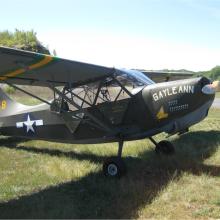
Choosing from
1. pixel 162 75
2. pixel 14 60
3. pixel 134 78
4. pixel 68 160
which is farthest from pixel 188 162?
pixel 162 75

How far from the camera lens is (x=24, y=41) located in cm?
4831

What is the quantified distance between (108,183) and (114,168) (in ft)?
1.57

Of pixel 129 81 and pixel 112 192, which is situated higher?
pixel 129 81

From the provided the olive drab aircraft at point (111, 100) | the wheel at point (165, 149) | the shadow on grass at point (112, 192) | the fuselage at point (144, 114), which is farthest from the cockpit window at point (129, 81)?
the wheel at point (165, 149)

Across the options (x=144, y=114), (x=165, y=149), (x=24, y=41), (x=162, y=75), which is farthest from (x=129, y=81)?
(x=24, y=41)

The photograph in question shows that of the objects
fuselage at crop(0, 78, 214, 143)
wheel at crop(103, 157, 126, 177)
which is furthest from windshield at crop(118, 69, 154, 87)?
wheel at crop(103, 157, 126, 177)

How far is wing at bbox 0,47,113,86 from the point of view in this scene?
650cm

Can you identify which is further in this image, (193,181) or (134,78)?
(134,78)

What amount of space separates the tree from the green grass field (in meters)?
37.4

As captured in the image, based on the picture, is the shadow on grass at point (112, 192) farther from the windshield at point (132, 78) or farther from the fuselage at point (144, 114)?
the windshield at point (132, 78)

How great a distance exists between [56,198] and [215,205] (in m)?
2.49

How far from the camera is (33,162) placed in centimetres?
890

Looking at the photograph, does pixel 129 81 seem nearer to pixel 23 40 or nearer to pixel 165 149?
pixel 165 149

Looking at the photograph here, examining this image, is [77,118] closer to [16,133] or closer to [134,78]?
[134,78]
